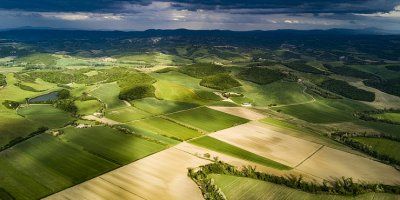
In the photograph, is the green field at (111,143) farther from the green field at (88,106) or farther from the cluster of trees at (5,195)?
the green field at (88,106)

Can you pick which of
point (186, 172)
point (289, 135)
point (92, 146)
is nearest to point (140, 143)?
point (92, 146)

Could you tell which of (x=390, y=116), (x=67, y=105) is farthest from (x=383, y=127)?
(x=67, y=105)

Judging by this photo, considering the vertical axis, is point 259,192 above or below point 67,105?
below

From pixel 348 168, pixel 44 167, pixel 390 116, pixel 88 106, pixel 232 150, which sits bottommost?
pixel 390 116

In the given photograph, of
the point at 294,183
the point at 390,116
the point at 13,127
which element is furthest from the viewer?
the point at 390,116

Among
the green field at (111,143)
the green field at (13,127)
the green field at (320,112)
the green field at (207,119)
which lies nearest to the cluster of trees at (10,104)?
the green field at (13,127)

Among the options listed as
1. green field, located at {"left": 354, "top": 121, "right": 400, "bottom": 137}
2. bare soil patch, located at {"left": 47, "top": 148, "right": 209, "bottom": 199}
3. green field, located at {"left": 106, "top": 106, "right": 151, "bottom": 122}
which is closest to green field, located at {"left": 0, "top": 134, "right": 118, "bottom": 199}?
bare soil patch, located at {"left": 47, "top": 148, "right": 209, "bottom": 199}

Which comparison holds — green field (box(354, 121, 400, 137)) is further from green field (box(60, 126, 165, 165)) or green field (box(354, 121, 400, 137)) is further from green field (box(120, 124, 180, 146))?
green field (box(60, 126, 165, 165))

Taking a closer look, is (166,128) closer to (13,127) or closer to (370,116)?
(13,127)
